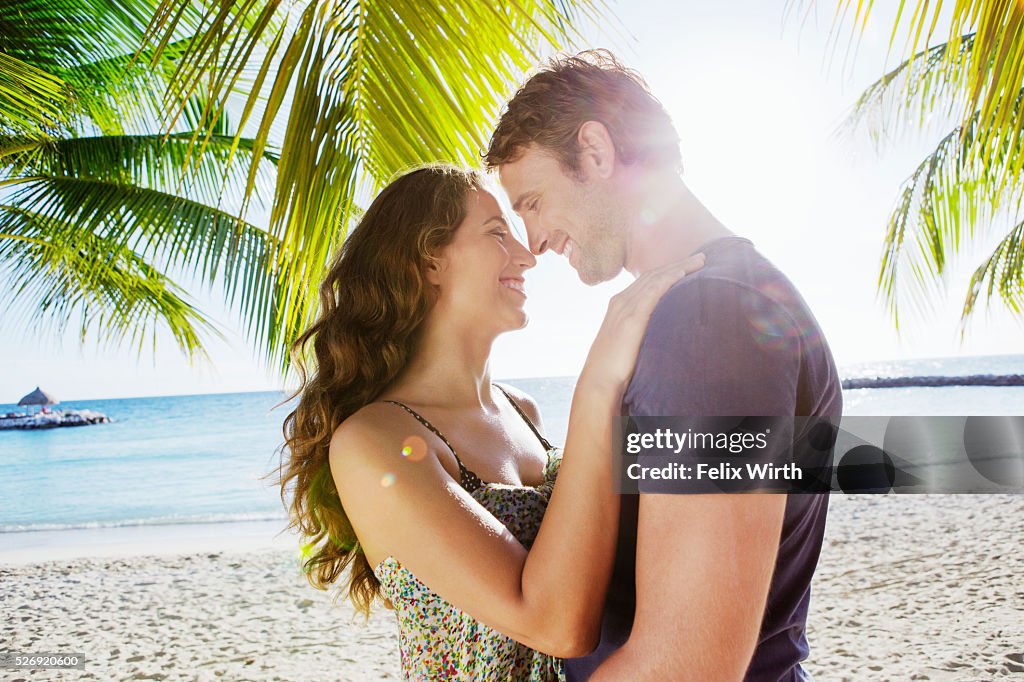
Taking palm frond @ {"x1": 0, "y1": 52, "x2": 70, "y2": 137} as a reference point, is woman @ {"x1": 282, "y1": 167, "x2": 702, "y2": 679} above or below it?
below

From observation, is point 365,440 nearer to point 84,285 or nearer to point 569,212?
point 569,212

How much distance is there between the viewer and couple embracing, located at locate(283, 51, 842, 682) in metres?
1.12

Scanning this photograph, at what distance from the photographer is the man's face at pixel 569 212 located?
1.88m

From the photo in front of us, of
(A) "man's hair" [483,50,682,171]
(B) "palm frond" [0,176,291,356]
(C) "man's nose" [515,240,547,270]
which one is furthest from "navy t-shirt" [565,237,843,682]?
(B) "palm frond" [0,176,291,356]

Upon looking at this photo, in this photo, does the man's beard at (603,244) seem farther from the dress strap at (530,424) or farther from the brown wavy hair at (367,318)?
the dress strap at (530,424)

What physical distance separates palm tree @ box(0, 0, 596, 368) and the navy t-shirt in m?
0.80

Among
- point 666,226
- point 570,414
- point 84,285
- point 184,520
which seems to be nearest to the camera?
point 570,414

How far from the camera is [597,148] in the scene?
6.11 ft

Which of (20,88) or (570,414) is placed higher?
(20,88)

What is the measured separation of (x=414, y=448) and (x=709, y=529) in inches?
38.3

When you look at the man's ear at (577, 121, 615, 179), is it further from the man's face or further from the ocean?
the ocean

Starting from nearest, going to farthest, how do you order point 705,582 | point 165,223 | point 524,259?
point 705,582
point 524,259
point 165,223

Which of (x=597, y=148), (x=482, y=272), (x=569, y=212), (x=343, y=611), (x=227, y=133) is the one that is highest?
(x=227, y=133)

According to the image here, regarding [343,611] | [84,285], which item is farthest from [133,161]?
[343,611]
